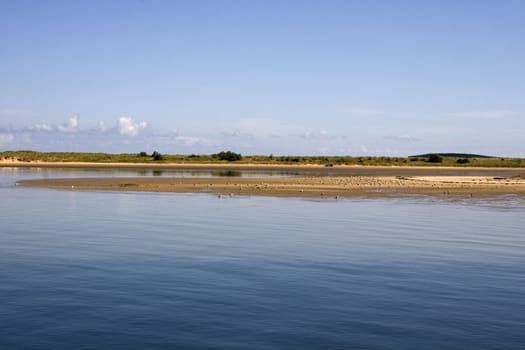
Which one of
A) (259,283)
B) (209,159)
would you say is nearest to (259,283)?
(259,283)

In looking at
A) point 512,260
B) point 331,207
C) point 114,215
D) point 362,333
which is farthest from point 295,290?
point 331,207

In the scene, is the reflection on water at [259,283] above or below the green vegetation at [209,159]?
below

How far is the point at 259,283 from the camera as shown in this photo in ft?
48.0

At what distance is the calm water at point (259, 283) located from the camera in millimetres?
10688

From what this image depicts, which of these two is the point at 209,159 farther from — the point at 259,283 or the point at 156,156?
the point at 259,283

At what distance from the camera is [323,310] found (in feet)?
40.3

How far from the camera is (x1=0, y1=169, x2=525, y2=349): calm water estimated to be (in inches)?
421

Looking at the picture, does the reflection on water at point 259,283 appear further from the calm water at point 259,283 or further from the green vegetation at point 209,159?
the green vegetation at point 209,159

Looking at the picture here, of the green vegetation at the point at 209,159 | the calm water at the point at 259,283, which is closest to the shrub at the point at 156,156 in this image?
the green vegetation at the point at 209,159

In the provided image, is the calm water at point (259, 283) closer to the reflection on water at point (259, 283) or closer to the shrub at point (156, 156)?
the reflection on water at point (259, 283)

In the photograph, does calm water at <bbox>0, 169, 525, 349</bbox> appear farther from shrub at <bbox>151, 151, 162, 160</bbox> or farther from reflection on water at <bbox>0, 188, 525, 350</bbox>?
shrub at <bbox>151, 151, 162, 160</bbox>

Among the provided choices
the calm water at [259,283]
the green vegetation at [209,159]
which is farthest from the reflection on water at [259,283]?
the green vegetation at [209,159]

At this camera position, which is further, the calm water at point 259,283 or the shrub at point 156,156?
the shrub at point 156,156

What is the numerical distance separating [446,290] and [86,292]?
8.38 m
